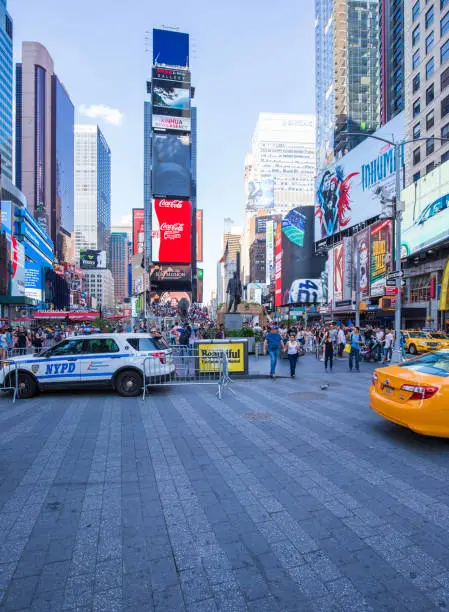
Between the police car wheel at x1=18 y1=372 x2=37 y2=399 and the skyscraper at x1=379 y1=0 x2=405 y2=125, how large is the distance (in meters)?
81.8

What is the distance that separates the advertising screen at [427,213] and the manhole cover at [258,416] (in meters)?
34.6

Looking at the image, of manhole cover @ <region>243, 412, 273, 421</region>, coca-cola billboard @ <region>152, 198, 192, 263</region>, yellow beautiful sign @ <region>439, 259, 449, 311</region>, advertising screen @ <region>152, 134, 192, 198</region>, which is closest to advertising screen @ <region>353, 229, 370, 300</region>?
yellow beautiful sign @ <region>439, 259, 449, 311</region>

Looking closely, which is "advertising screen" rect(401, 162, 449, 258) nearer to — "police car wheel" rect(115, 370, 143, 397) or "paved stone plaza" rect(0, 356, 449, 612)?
"police car wheel" rect(115, 370, 143, 397)

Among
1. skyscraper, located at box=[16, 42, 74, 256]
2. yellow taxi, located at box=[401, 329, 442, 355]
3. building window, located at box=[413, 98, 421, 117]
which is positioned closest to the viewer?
yellow taxi, located at box=[401, 329, 442, 355]

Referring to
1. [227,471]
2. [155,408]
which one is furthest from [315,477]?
[155,408]

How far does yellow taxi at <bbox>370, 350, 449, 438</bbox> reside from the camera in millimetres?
5625

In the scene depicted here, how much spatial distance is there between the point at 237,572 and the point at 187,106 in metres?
91.1

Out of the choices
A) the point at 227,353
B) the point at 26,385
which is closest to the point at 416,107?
the point at 227,353

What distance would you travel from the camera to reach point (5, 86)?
119500mm

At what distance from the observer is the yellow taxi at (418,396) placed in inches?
221

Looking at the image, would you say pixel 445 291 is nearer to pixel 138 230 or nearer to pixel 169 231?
pixel 169 231

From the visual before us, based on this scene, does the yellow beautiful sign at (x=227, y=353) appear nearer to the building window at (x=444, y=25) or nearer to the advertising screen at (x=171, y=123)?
the building window at (x=444, y=25)

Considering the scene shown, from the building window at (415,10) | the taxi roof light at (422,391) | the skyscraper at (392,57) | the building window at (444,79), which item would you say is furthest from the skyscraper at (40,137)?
the taxi roof light at (422,391)

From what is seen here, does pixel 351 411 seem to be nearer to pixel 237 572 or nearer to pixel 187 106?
pixel 237 572
